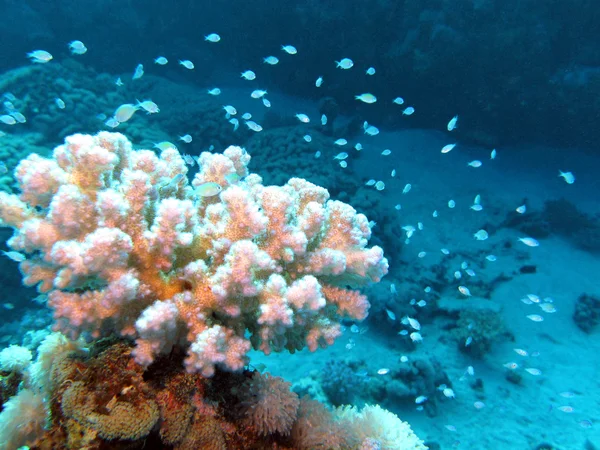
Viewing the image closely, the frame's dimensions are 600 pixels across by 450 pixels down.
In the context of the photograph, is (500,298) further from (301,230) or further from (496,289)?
(301,230)

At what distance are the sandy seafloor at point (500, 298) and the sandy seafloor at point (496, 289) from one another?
0.12 feet

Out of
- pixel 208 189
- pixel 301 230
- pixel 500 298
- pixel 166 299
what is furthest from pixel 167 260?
pixel 500 298

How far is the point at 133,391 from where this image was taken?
1.81 m

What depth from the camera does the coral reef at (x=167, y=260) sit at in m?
1.89

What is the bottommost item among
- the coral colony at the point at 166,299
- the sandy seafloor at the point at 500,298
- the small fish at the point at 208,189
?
the coral colony at the point at 166,299

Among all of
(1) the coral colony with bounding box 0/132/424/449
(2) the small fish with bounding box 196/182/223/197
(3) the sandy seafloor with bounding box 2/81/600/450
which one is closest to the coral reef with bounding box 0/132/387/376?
(1) the coral colony with bounding box 0/132/424/449

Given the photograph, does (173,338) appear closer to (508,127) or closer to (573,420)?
(573,420)

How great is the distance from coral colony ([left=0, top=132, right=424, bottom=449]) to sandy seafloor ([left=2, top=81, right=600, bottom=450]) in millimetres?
5837

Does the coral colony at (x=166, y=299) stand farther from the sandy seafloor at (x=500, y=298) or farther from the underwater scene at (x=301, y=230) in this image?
the sandy seafloor at (x=500, y=298)

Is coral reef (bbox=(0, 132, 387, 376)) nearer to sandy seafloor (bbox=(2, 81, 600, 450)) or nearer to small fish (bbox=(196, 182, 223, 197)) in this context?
small fish (bbox=(196, 182, 223, 197))

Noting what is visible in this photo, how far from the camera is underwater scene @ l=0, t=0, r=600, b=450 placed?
77.2 inches

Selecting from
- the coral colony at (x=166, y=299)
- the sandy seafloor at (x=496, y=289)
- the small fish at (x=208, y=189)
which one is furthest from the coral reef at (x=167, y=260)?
the sandy seafloor at (x=496, y=289)

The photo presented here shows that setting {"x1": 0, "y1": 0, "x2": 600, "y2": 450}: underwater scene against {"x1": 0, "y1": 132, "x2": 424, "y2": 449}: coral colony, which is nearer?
{"x1": 0, "y1": 132, "x2": 424, "y2": 449}: coral colony

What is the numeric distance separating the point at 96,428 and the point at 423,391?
8.10 m
